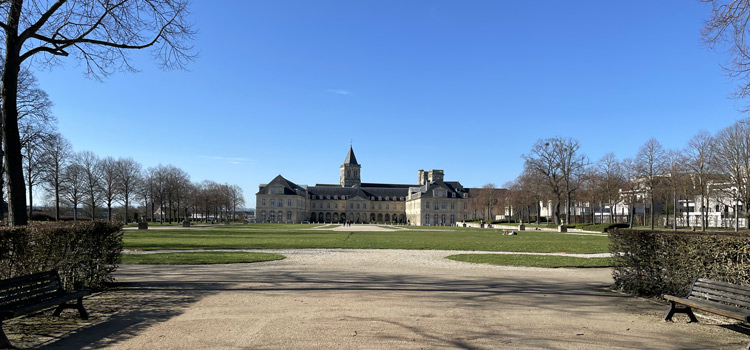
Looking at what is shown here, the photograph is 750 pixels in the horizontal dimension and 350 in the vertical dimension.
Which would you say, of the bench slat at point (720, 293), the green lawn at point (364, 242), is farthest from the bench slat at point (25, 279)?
the green lawn at point (364, 242)

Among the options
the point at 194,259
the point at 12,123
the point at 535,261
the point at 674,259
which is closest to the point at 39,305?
the point at 12,123

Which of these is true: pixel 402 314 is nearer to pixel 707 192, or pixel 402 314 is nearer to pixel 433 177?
pixel 707 192

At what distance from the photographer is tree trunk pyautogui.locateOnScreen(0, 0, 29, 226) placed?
378 inches

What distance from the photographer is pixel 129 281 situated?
10789 mm

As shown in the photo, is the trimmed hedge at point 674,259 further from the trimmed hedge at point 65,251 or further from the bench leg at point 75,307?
the trimmed hedge at point 65,251

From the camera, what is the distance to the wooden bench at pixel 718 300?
624 cm

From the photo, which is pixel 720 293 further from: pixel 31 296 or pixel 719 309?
pixel 31 296

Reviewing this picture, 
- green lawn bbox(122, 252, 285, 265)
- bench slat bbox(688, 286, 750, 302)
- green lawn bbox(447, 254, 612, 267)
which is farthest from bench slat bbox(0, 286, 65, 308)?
green lawn bbox(447, 254, 612, 267)

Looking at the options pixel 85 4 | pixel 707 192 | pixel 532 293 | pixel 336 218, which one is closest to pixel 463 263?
pixel 532 293

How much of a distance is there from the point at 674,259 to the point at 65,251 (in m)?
11.7

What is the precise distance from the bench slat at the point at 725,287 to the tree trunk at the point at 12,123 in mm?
13057

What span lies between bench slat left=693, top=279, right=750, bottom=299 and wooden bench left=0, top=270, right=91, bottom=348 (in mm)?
9751

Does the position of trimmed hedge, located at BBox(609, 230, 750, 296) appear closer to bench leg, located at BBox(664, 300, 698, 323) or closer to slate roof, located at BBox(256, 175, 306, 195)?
bench leg, located at BBox(664, 300, 698, 323)

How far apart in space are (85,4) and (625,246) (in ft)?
41.7
